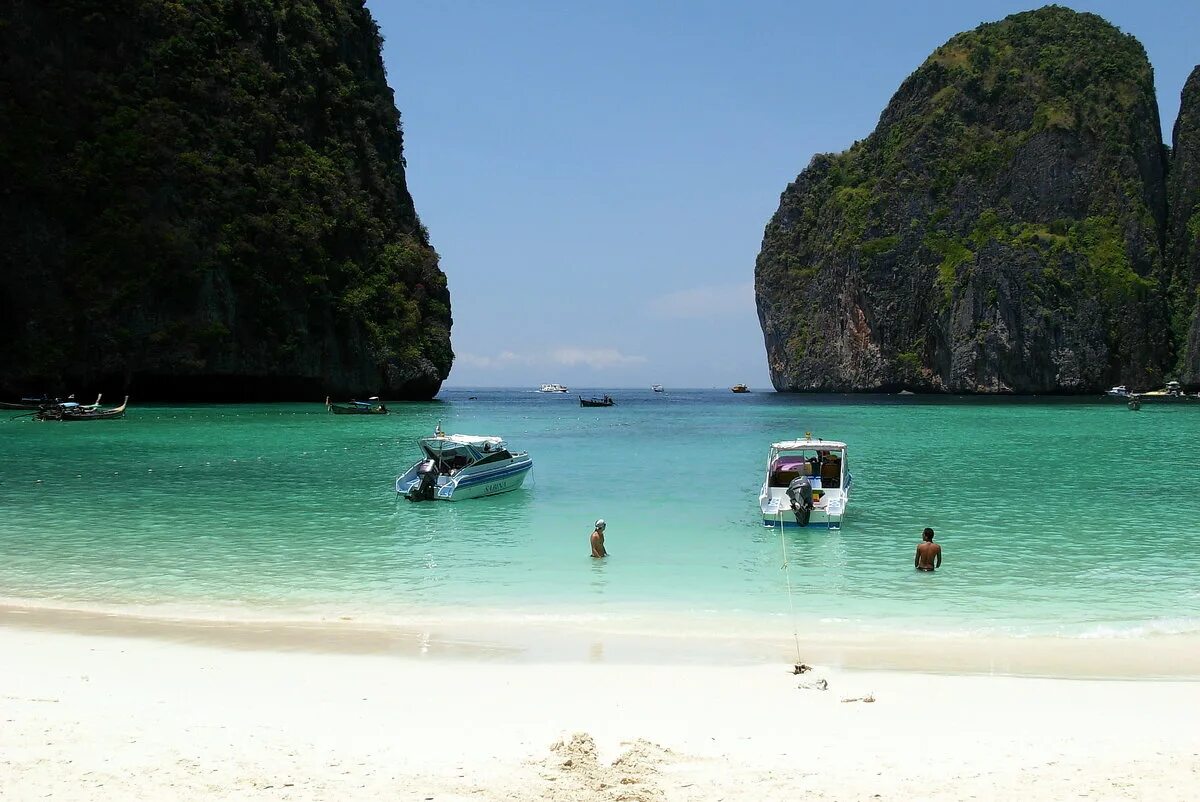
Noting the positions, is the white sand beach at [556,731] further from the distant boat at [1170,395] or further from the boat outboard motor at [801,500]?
the distant boat at [1170,395]

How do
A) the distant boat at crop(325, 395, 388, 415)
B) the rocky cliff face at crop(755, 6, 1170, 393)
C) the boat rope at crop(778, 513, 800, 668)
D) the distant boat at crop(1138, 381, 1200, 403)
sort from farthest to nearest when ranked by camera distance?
the rocky cliff face at crop(755, 6, 1170, 393)
the distant boat at crop(1138, 381, 1200, 403)
the distant boat at crop(325, 395, 388, 415)
the boat rope at crop(778, 513, 800, 668)

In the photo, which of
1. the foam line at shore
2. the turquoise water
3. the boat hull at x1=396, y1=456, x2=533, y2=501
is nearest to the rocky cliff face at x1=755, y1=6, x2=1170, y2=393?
the turquoise water

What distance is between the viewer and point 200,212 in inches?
3049

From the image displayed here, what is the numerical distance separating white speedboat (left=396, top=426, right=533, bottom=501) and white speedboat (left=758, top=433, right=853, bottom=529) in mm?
7945

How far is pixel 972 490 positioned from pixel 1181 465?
12.1 meters

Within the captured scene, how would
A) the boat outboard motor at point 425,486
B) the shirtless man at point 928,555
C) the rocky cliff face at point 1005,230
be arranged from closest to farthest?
the shirtless man at point 928,555 → the boat outboard motor at point 425,486 → the rocky cliff face at point 1005,230

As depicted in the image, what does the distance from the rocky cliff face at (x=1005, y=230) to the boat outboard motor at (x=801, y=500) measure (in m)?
121

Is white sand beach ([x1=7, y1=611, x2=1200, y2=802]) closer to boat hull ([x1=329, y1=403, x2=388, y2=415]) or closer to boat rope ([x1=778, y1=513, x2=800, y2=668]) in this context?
Result: boat rope ([x1=778, y1=513, x2=800, y2=668])

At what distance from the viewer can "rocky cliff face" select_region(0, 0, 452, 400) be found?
71250 millimetres

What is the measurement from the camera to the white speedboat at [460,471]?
25.5m

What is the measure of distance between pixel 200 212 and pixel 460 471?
6142 cm

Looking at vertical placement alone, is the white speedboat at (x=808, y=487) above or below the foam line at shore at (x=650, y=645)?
above

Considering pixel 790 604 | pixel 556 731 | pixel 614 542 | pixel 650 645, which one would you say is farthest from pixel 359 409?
pixel 556 731

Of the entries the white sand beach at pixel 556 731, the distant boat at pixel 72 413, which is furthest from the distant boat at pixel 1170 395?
the white sand beach at pixel 556 731
